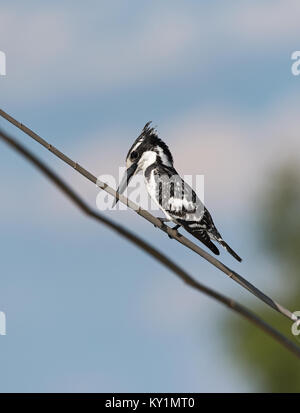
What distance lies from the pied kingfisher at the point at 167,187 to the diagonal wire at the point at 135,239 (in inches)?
232

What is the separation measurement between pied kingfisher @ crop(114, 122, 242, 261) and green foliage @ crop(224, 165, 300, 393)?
61.5 ft

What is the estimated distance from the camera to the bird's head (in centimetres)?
856

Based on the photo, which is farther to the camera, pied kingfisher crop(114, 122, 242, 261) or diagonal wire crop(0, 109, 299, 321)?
pied kingfisher crop(114, 122, 242, 261)

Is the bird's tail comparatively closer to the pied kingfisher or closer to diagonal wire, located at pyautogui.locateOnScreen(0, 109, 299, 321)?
the pied kingfisher

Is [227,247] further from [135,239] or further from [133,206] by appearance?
[135,239]

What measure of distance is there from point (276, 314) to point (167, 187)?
21.1 m

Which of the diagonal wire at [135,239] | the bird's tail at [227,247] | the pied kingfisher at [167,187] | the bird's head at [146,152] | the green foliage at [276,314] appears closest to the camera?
the diagonal wire at [135,239]

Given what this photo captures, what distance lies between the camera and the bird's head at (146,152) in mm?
8562

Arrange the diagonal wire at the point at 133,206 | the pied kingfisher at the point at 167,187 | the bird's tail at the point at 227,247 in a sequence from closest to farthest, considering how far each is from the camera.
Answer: the diagonal wire at the point at 133,206 → the bird's tail at the point at 227,247 → the pied kingfisher at the point at 167,187

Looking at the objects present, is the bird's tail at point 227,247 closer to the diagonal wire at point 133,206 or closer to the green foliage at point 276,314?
the diagonal wire at point 133,206

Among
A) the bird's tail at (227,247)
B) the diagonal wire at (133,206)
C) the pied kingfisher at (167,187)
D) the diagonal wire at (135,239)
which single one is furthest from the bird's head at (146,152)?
the diagonal wire at (135,239)

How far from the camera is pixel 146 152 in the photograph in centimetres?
864

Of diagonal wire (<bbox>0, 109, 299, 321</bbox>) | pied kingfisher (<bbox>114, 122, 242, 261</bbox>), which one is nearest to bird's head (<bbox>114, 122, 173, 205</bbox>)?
pied kingfisher (<bbox>114, 122, 242, 261</bbox>)

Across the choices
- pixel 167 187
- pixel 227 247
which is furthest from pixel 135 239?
pixel 167 187
